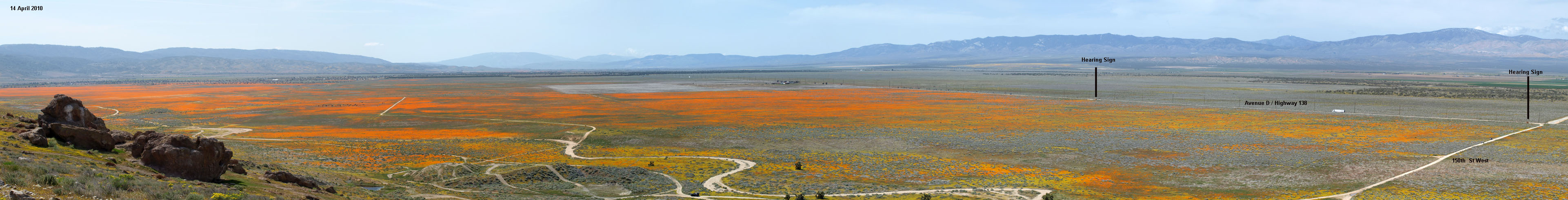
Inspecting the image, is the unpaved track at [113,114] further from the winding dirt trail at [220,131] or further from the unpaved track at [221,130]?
the unpaved track at [221,130]

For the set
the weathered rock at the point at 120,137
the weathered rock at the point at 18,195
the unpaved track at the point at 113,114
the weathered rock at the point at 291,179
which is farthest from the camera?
the unpaved track at the point at 113,114

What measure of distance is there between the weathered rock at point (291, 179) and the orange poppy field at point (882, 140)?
669 cm

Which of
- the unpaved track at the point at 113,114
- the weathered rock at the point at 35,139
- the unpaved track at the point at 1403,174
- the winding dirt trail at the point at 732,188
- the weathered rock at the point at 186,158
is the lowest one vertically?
the unpaved track at the point at 1403,174

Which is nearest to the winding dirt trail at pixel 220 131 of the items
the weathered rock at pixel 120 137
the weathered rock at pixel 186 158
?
the weathered rock at pixel 120 137

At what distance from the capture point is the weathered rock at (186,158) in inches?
887

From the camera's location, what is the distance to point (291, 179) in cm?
2484

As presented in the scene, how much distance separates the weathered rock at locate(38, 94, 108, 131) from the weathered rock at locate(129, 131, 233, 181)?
680 cm

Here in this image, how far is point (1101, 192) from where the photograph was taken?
2812cm

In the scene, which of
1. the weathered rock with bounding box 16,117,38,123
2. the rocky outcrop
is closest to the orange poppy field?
the rocky outcrop

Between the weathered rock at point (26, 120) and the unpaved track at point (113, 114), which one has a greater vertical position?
the weathered rock at point (26, 120)

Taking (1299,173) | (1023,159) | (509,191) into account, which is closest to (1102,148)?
(1023,159)

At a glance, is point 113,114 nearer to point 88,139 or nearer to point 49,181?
point 88,139

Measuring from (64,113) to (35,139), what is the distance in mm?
5007

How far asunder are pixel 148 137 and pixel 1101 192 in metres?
26.4
